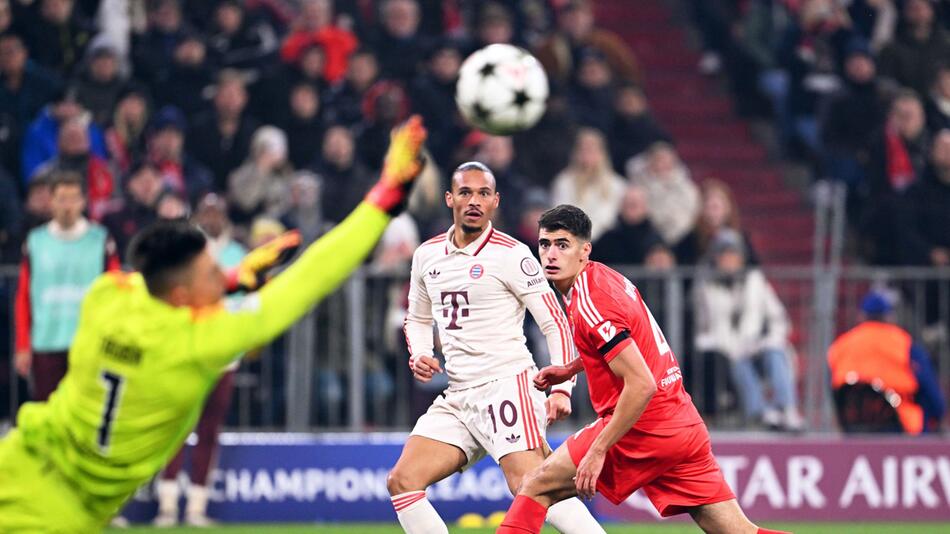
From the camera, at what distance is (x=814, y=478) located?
14.6 m

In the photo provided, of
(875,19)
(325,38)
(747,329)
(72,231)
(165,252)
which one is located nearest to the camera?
(165,252)

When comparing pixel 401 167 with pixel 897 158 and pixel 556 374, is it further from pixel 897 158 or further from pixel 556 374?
pixel 897 158

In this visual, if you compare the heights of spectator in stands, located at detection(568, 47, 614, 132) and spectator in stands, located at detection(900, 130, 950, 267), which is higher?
spectator in stands, located at detection(568, 47, 614, 132)

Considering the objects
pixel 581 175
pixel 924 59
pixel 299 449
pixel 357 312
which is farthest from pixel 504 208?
pixel 924 59

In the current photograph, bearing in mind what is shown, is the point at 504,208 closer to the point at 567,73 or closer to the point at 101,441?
the point at 567,73

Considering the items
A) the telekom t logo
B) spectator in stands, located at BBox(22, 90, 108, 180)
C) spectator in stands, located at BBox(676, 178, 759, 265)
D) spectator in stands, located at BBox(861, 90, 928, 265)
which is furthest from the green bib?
spectator in stands, located at BBox(861, 90, 928, 265)

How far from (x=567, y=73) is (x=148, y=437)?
39.9 ft

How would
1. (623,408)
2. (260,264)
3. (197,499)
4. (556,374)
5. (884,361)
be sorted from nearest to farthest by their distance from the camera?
(260,264)
(623,408)
(556,374)
(197,499)
(884,361)

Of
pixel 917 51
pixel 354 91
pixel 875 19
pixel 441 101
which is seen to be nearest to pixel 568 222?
pixel 441 101

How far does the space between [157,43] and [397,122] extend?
8.78 ft

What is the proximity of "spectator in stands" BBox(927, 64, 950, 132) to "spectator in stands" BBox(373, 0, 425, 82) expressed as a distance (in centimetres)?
558

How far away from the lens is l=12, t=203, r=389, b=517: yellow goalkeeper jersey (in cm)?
614

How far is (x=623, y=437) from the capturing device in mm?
8461

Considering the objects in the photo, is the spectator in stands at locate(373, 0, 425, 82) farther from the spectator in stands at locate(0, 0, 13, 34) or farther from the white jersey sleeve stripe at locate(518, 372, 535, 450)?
the white jersey sleeve stripe at locate(518, 372, 535, 450)
